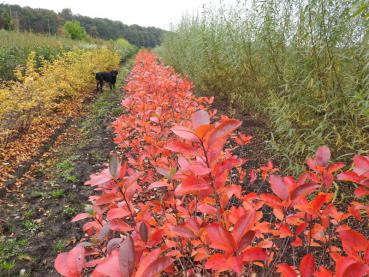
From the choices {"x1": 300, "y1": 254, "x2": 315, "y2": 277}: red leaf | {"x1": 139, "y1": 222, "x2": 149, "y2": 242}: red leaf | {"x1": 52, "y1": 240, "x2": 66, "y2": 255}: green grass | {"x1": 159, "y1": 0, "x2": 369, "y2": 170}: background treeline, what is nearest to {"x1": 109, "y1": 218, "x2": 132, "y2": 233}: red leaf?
{"x1": 139, "y1": 222, "x2": 149, "y2": 242}: red leaf

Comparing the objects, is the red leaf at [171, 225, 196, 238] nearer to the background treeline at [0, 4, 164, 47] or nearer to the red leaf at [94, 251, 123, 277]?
the red leaf at [94, 251, 123, 277]

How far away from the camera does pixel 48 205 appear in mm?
3418

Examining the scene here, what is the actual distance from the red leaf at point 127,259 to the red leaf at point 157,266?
0.17ft

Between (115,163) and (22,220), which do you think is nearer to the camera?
(115,163)

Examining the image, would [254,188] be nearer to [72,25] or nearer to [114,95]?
[114,95]

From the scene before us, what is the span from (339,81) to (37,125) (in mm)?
5344

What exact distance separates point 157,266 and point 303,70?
3.00 metres

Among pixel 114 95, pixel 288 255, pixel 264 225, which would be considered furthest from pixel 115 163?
pixel 114 95

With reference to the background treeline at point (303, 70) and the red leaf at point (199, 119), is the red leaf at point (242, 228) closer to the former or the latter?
the red leaf at point (199, 119)

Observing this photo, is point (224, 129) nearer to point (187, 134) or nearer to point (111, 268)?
point (187, 134)

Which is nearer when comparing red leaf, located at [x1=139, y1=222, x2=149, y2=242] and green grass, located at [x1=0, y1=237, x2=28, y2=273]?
red leaf, located at [x1=139, y1=222, x2=149, y2=242]

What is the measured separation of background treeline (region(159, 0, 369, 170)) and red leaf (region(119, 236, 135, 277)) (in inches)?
58.2

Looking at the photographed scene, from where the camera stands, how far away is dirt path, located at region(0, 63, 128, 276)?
8.58 ft

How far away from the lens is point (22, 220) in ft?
10.5
